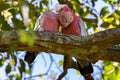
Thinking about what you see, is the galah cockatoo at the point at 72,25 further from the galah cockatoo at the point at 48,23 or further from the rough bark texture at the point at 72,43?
the rough bark texture at the point at 72,43

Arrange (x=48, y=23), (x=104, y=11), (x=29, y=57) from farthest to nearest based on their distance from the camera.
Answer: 1. (x=104, y=11)
2. (x=48, y=23)
3. (x=29, y=57)

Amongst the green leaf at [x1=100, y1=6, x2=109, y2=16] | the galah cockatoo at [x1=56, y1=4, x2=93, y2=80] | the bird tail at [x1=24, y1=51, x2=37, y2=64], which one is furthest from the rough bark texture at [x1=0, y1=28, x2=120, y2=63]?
the green leaf at [x1=100, y1=6, x2=109, y2=16]

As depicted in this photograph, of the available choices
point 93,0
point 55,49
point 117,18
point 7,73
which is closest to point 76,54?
point 55,49

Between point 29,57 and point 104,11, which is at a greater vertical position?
point 104,11

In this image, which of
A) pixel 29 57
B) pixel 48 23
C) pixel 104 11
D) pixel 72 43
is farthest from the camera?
pixel 104 11

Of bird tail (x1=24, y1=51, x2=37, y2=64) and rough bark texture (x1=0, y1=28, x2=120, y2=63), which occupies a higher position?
rough bark texture (x1=0, y1=28, x2=120, y2=63)

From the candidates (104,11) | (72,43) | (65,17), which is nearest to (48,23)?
(65,17)

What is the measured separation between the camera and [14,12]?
2.79 m

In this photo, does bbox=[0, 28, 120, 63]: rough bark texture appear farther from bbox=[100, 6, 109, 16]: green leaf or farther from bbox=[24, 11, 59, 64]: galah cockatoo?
bbox=[100, 6, 109, 16]: green leaf

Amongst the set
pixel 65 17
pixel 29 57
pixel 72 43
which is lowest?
pixel 29 57

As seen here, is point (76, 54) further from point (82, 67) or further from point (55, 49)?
Result: point (82, 67)

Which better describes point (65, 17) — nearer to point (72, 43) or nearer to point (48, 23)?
point (48, 23)

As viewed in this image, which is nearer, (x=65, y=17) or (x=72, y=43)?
(x=72, y=43)

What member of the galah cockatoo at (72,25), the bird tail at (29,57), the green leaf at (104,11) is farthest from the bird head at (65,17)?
the green leaf at (104,11)
